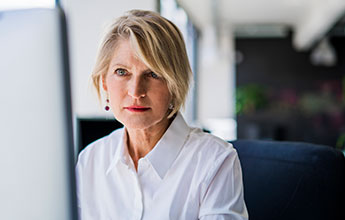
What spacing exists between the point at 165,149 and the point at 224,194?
217mm

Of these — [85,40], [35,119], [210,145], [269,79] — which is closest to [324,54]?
[269,79]

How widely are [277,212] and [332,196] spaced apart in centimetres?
16

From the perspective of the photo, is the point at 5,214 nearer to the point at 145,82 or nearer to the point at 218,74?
the point at 145,82

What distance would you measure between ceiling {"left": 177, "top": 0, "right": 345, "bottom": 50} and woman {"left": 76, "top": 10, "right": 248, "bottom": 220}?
3.87 metres

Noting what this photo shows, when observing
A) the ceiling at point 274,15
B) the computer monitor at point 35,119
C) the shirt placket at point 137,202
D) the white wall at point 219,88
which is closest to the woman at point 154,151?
the shirt placket at point 137,202

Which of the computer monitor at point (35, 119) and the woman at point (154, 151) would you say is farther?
the woman at point (154, 151)

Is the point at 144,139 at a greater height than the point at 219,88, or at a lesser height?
lesser

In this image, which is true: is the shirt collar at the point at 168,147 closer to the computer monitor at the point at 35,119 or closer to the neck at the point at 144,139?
the neck at the point at 144,139

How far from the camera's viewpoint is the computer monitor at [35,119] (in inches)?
Result: 14.8

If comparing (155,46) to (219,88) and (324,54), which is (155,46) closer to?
(324,54)

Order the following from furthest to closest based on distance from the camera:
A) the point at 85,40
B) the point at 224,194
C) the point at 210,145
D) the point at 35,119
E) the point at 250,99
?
the point at 250,99, the point at 85,40, the point at 210,145, the point at 224,194, the point at 35,119

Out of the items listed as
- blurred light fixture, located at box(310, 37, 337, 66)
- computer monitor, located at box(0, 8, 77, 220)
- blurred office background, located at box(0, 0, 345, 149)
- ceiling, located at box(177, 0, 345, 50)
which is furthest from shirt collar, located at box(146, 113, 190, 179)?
blurred light fixture, located at box(310, 37, 337, 66)

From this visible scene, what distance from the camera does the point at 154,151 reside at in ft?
3.24

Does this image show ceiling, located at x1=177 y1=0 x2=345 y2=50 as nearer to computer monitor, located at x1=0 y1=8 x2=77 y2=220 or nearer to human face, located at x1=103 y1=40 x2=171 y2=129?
human face, located at x1=103 y1=40 x2=171 y2=129
